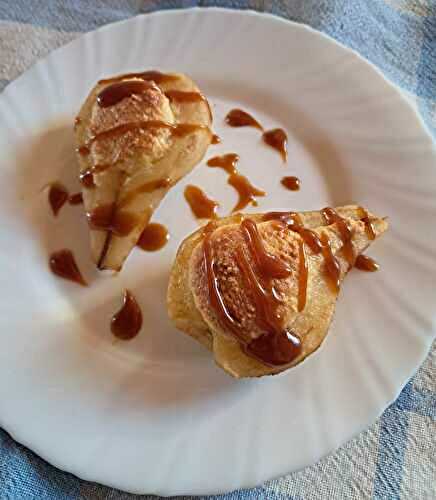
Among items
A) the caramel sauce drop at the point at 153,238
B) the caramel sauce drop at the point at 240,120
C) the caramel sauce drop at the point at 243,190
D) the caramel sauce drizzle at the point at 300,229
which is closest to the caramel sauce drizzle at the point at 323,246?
the caramel sauce drizzle at the point at 300,229

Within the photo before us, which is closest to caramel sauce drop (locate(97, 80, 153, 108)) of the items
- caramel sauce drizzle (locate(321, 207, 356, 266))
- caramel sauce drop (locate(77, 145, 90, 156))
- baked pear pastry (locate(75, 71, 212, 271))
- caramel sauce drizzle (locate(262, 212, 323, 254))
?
baked pear pastry (locate(75, 71, 212, 271))

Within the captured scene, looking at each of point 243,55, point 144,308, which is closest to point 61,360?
point 144,308

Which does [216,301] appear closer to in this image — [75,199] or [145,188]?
[145,188]

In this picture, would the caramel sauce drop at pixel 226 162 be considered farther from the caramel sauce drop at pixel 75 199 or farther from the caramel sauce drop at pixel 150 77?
the caramel sauce drop at pixel 75 199

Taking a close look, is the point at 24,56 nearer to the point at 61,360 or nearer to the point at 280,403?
the point at 61,360

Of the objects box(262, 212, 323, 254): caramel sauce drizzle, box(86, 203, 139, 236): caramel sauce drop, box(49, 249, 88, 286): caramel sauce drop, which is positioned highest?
box(262, 212, 323, 254): caramel sauce drizzle

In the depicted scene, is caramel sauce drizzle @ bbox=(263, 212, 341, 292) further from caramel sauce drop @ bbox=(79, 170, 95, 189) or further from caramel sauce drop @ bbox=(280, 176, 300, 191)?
caramel sauce drop @ bbox=(79, 170, 95, 189)
